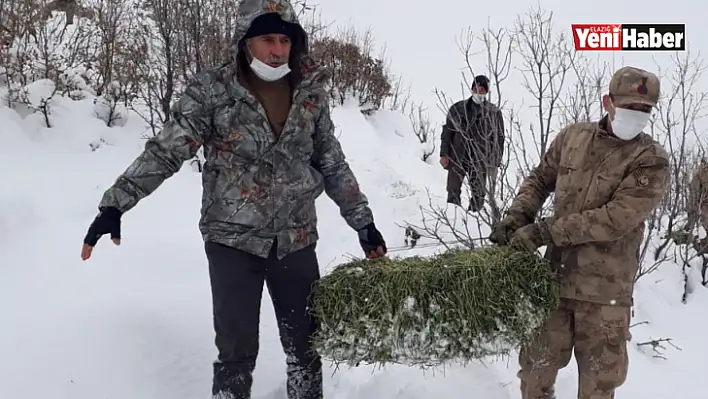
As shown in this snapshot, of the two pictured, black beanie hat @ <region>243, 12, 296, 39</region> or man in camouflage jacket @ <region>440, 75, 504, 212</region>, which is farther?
man in camouflage jacket @ <region>440, 75, 504, 212</region>

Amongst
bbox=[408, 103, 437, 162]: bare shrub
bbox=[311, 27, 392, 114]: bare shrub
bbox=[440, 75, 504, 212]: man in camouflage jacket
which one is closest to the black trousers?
bbox=[440, 75, 504, 212]: man in camouflage jacket

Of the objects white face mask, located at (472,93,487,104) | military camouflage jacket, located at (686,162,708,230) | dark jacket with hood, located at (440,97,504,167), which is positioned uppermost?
white face mask, located at (472,93,487,104)

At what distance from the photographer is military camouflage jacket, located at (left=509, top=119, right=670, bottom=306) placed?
2.19 meters

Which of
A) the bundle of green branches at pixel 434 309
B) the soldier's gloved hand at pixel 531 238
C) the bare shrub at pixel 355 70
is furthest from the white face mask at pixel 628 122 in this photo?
the bare shrub at pixel 355 70

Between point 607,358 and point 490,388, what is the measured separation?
0.85m

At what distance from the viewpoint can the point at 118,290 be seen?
3355 millimetres

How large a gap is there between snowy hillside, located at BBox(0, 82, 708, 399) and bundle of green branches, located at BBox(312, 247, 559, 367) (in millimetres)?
805

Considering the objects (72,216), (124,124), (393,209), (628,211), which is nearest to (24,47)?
(124,124)

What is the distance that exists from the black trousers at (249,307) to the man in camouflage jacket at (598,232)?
2.75 ft

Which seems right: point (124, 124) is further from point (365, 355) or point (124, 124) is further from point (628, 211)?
point (628, 211)

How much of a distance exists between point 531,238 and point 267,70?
1.20 meters

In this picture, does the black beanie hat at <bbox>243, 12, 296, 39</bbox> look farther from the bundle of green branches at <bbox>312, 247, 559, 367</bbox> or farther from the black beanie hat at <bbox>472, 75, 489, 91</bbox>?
the black beanie hat at <bbox>472, 75, 489, 91</bbox>

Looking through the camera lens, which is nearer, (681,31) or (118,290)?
Answer: (118,290)

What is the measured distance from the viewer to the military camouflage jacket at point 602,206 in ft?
7.20
